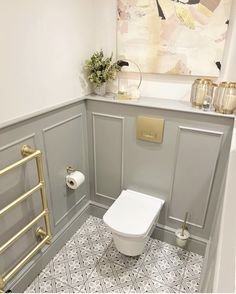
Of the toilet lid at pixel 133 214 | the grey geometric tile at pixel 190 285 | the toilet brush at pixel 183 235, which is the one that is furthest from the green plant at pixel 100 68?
the grey geometric tile at pixel 190 285

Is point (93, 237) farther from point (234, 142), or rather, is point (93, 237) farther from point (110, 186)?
point (234, 142)

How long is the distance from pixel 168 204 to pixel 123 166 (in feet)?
1.57

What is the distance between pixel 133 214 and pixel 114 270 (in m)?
0.48

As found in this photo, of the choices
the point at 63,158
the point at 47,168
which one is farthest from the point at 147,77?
the point at 47,168

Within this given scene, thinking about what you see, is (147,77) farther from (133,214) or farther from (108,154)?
(133,214)

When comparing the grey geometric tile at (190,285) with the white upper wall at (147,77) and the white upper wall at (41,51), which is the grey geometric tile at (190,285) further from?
the white upper wall at (41,51)

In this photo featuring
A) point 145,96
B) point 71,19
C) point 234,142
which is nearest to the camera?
point 234,142

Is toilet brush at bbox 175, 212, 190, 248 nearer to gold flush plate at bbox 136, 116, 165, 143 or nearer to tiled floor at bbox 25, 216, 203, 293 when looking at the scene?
tiled floor at bbox 25, 216, 203, 293

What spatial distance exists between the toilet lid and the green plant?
3.06 feet

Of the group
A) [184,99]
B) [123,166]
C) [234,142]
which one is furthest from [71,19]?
[234,142]

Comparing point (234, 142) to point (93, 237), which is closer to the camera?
point (234, 142)

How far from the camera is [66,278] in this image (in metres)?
1.62

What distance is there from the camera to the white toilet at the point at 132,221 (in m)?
1.46

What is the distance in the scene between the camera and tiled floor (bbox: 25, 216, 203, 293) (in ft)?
5.14
